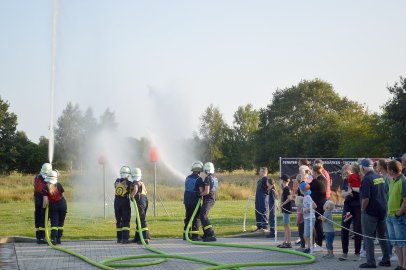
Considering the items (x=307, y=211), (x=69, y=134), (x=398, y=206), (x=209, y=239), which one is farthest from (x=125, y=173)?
(x=69, y=134)

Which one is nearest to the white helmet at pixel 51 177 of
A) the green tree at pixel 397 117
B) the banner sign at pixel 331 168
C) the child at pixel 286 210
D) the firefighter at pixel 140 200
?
the firefighter at pixel 140 200

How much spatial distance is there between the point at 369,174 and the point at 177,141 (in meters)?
47.9

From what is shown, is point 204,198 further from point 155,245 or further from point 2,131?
point 2,131

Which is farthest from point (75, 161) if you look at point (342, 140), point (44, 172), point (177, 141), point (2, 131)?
point (44, 172)

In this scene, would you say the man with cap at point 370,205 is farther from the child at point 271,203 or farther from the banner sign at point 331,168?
the banner sign at point 331,168

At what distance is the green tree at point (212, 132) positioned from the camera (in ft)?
295

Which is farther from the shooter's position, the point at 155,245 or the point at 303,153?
the point at 303,153

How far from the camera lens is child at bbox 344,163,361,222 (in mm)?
13008

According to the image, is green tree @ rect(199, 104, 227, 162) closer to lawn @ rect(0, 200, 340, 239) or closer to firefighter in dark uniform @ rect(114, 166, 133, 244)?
lawn @ rect(0, 200, 340, 239)

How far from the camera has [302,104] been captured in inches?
2758

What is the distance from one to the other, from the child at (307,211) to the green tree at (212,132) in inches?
2969

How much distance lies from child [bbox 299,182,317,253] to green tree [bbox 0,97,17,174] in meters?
62.0

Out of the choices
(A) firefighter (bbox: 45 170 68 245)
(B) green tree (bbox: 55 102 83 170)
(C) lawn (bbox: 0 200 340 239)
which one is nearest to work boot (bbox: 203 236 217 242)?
(C) lawn (bbox: 0 200 340 239)

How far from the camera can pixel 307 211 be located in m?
13.4
